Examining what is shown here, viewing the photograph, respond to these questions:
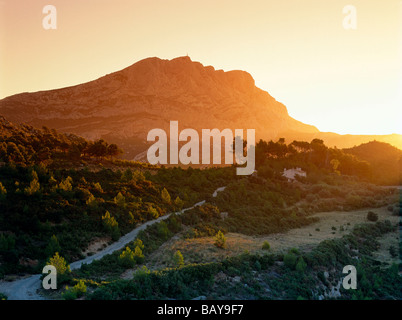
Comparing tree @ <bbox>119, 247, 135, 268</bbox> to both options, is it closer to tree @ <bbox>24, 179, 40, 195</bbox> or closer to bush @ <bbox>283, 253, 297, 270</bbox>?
bush @ <bbox>283, 253, 297, 270</bbox>

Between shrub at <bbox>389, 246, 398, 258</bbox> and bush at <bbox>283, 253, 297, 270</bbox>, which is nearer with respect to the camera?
bush at <bbox>283, 253, 297, 270</bbox>

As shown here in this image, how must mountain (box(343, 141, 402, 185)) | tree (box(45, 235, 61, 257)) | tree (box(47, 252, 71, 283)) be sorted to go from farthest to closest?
mountain (box(343, 141, 402, 185))
tree (box(45, 235, 61, 257))
tree (box(47, 252, 71, 283))

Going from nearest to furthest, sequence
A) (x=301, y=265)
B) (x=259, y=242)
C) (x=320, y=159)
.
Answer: (x=301, y=265) < (x=259, y=242) < (x=320, y=159)

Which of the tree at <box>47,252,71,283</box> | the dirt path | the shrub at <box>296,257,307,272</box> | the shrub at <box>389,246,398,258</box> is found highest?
the tree at <box>47,252,71,283</box>

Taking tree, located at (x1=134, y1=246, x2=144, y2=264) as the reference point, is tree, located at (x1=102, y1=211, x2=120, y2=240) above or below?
above

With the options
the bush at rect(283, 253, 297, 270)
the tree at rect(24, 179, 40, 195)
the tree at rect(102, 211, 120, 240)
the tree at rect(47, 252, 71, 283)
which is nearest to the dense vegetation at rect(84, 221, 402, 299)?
the bush at rect(283, 253, 297, 270)

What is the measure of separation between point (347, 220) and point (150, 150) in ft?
365

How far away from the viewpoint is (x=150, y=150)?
486 feet

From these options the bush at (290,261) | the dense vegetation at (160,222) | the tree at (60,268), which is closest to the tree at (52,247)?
the dense vegetation at (160,222)

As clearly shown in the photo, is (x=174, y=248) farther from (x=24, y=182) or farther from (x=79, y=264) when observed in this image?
(x=24, y=182)

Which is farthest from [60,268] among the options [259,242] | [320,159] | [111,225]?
[320,159]

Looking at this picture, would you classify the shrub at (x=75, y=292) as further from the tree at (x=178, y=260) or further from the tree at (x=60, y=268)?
the tree at (x=178, y=260)

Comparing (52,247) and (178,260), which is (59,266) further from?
(178,260)
